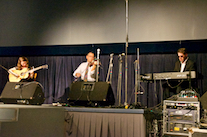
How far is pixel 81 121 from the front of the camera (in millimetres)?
2973

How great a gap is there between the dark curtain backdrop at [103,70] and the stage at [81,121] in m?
2.85

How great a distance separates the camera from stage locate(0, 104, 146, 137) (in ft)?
8.55

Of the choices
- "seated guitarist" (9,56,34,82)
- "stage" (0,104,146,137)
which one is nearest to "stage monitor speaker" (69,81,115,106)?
"stage" (0,104,146,137)

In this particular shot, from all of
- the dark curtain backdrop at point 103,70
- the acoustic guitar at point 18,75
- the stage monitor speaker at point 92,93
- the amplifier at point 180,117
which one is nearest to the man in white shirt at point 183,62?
the amplifier at point 180,117

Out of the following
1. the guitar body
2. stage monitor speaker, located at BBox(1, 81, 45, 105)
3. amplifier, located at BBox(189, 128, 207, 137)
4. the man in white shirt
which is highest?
the man in white shirt

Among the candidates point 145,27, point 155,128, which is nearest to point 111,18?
point 145,27

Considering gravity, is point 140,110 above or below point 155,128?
above

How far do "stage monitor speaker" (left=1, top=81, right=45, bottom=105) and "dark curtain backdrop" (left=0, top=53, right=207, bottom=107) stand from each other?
110 inches

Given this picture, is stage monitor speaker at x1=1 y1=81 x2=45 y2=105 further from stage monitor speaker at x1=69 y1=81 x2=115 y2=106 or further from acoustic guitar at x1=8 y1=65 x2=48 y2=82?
acoustic guitar at x1=8 y1=65 x2=48 y2=82

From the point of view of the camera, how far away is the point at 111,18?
4922 mm

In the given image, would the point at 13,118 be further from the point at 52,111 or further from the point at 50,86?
the point at 50,86

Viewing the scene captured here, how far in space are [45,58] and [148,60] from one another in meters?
3.18

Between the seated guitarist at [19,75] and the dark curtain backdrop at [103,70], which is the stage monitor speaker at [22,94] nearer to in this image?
the seated guitarist at [19,75]

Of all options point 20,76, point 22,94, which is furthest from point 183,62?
point 20,76
